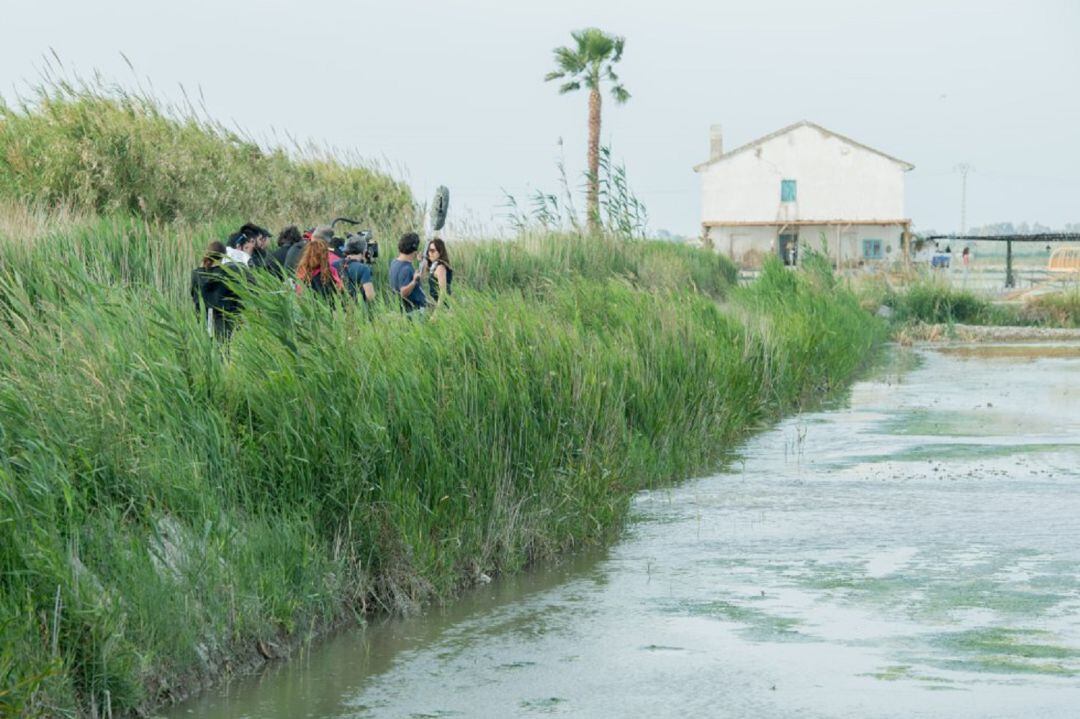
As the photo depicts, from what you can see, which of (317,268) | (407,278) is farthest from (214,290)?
(407,278)

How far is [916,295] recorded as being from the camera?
115ft

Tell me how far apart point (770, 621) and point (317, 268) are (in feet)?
17.6

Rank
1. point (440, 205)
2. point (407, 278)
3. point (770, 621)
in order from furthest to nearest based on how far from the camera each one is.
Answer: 1. point (440, 205)
2. point (407, 278)
3. point (770, 621)

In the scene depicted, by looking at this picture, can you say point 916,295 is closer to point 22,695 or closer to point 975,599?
point 975,599

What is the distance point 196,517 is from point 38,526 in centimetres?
105

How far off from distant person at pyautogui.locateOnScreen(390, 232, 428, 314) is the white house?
180 feet

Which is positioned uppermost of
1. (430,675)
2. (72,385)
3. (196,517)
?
(72,385)

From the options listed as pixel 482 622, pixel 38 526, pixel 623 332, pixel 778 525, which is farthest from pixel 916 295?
pixel 38 526

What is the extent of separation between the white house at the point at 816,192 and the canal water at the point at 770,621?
56001 millimetres

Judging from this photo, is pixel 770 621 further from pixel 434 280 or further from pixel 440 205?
pixel 440 205

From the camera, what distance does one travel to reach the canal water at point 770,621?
680cm

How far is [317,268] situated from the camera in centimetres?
1220

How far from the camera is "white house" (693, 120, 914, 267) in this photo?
225ft

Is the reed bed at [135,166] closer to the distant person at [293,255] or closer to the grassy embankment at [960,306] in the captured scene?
the distant person at [293,255]
